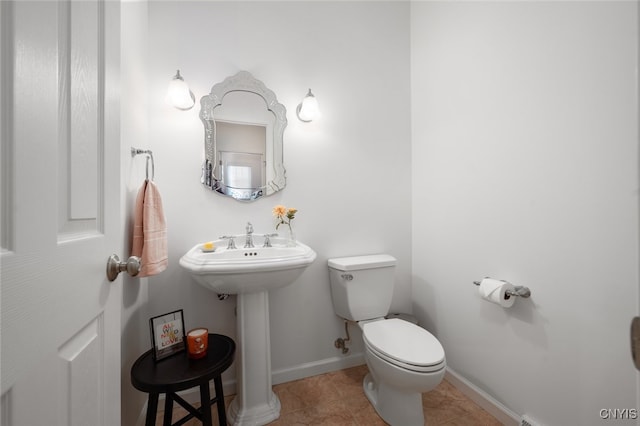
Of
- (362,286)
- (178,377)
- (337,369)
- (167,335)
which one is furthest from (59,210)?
(337,369)

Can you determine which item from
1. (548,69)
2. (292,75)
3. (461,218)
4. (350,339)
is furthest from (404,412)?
(292,75)

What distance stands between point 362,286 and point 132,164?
4.49 feet

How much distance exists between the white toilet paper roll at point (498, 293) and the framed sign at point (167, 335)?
4.84ft

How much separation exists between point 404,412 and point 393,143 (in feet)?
5.33

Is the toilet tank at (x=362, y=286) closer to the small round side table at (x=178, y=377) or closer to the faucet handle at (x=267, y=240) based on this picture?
the faucet handle at (x=267, y=240)

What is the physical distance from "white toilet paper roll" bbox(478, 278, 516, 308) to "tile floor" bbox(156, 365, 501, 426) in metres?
0.64

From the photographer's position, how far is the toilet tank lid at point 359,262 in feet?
5.10

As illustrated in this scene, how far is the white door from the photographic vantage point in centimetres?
34

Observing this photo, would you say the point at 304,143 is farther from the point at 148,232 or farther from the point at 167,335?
the point at 167,335

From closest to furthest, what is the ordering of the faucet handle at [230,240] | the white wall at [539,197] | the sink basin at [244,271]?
the white wall at [539,197] → the sink basin at [244,271] → the faucet handle at [230,240]

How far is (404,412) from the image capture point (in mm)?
1239

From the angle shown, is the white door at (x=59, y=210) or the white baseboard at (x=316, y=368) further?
the white baseboard at (x=316, y=368)

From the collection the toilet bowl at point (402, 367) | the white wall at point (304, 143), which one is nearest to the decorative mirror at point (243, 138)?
the white wall at point (304, 143)

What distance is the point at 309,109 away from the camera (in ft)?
5.25
